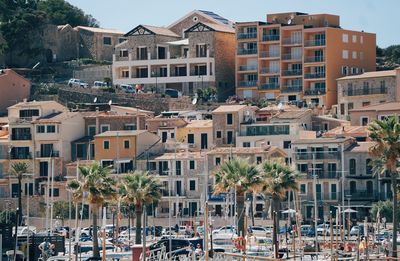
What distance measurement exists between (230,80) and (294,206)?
34.3m

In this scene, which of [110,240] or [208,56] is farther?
[208,56]

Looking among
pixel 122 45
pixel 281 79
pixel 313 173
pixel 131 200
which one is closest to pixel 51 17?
pixel 122 45

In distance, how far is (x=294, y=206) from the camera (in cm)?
10712

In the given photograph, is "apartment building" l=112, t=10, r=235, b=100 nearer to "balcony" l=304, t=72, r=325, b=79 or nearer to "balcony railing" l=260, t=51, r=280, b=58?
"balcony railing" l=260, t=51, r=280, b=58

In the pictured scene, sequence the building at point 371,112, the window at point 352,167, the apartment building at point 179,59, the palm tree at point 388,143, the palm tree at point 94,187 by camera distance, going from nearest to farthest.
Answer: the palm tree at point 388,143 < the palm tree at point 94,187 < the window at point 352,167 < the building at point 371,112 < the apartment building at point 179,59

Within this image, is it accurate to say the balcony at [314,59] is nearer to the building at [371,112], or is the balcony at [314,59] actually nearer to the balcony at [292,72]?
the balcony at [292,72]

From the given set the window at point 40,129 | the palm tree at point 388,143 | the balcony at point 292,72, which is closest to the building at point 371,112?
the balcony at point 292,72

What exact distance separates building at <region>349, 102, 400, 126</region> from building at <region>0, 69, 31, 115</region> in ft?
101

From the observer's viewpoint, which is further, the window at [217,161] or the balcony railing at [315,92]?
the balcony railing at [315,92]

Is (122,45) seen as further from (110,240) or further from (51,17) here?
(110,240)

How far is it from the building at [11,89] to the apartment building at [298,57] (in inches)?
702

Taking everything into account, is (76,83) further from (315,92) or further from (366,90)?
(366,90)

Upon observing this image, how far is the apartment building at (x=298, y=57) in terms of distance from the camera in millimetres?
132125

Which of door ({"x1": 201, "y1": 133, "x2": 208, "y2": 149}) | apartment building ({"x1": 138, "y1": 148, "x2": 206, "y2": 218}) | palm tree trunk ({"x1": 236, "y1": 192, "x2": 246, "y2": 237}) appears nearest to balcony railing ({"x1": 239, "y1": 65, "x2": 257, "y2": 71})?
door ({"x1": 201, "y1": 133, "x2": 208, "y2": 149})
